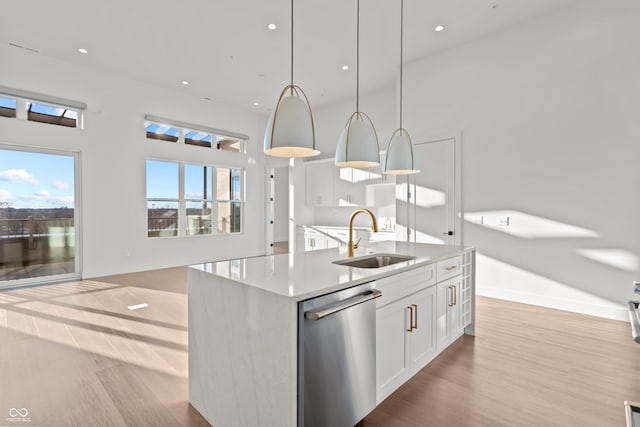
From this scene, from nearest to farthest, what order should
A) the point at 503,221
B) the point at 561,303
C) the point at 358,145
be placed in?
the point at 358,145 → the point at 561,303 → the point at 503,221

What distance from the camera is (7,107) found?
15.1 feet

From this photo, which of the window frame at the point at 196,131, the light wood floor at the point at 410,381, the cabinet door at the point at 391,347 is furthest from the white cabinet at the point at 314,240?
the cabinet door at the point at 391,347

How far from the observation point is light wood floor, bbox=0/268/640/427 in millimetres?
1804

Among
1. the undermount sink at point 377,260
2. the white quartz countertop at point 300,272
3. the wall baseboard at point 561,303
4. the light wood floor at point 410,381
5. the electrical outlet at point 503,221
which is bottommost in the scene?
the light wood floor at point 410,381

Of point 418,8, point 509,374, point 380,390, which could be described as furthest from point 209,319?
point 418,8

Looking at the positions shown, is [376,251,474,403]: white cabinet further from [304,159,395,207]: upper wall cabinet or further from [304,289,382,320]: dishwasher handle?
[304,159,395,207]: upper wall cabinet

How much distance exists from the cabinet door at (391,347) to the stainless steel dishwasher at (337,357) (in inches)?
2.7

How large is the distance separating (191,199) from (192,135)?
1401 mm

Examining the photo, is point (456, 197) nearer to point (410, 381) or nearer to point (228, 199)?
point (410, 381)

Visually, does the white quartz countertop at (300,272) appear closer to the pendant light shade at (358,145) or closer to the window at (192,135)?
the pendant light shade at (358,145)

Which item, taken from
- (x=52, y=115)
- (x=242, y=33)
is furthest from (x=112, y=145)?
(x=242, y=33)

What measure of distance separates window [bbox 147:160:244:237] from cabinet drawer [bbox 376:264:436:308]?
5.69 meters

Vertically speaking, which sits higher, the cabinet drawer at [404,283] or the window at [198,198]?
the window at [198,198]

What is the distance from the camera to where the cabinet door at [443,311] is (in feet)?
7.77
